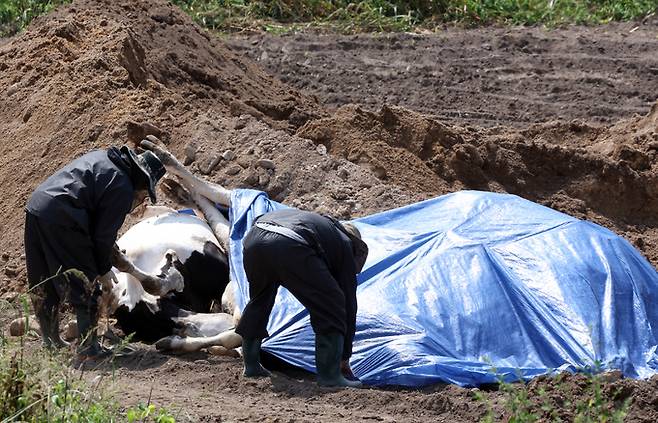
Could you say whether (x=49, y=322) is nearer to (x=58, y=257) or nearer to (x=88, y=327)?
(x=88, y=327)

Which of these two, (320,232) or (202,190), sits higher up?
(320,232)

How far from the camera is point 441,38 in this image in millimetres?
18594

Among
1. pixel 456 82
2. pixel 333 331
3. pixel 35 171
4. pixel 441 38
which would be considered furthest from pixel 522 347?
pixel 441 38

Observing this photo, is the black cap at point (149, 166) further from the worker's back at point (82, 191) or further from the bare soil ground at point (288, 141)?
the bare soil ground at point (288, 141)

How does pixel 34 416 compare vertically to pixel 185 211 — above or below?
above

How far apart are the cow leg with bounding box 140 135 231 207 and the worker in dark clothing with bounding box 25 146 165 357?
67.1 inches

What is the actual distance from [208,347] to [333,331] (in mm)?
1339

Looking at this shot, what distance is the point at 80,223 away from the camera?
837 centimetres

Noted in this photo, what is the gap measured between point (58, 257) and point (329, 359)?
1.81 meters

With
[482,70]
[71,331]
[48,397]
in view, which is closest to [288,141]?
[71,331]

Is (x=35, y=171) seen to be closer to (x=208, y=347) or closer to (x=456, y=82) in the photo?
(x=208, y=347)

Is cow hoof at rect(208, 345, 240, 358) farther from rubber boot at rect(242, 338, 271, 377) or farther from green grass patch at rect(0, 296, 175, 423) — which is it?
green grass patch at rect(0, 296, 175, 423)

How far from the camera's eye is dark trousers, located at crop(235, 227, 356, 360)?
7891 mm

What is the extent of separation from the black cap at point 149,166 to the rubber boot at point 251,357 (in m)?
1.18
